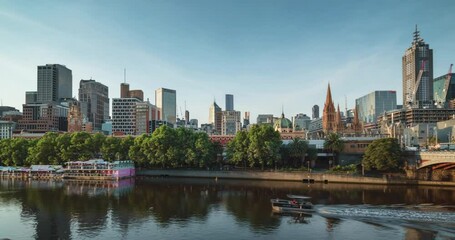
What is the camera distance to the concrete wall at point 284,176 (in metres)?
121

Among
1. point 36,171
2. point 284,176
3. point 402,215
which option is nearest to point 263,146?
point 284,176

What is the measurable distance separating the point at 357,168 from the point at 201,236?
89382 millimetres

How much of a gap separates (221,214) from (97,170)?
280 feet

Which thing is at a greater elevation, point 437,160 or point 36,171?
point 437,160

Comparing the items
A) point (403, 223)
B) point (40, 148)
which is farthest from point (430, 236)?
point (40, 148)

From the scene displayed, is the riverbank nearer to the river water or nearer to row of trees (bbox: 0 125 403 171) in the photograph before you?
row of trees (bbox: 0 125 403 171)

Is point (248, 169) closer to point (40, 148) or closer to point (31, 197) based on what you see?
point (31, 197)

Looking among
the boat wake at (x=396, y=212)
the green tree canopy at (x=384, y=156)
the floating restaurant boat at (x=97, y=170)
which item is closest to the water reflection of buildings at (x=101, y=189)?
the floating restaurant boat at (x=97, y=170)

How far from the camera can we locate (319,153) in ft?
541

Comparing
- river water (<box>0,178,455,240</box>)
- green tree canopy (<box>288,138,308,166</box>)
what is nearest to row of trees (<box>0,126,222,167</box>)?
green tree canopy (<box>288,138,308,166</box>)

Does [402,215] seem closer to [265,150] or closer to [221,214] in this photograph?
[221,214]

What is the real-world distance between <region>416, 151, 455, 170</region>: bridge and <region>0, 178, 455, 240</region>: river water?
851 centimetres

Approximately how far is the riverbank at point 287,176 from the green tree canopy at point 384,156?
4398 millimetres

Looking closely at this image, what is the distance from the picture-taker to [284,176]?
135 metres
